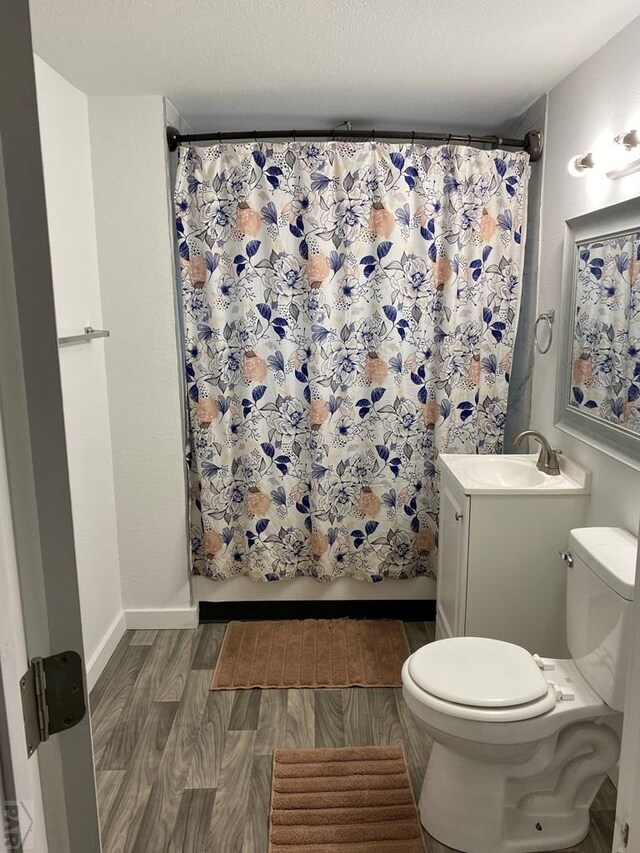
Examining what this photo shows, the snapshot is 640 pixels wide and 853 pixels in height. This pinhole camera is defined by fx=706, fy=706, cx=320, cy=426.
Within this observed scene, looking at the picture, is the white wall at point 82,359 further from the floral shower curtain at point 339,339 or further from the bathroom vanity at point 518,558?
the bathroom vanity at point 518,558

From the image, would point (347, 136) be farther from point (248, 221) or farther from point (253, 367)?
point (253, 367)

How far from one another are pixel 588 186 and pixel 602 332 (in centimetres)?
57

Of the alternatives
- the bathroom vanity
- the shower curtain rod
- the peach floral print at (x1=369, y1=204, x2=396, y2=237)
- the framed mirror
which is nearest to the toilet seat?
the bathroom vanity

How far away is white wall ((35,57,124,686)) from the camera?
2596 mm

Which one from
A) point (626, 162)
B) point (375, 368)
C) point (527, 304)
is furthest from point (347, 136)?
point (626, 162)

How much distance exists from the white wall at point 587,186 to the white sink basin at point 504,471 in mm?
161

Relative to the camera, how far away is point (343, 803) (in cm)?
219

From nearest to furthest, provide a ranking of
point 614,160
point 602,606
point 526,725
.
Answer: point 526,725, point 602,606, point 614,160

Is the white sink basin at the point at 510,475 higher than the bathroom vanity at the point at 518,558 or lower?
higher

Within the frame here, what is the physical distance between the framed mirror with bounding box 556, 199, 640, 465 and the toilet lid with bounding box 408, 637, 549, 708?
0.73 metres

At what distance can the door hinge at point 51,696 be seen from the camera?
80cm

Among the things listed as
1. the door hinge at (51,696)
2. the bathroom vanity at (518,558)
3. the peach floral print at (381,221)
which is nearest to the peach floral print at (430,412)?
the bathroom vanity at (518,558)

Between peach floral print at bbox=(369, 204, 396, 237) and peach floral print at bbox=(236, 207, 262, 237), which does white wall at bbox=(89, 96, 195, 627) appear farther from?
peach floral print at bbox=(369, 204, 396, 237)

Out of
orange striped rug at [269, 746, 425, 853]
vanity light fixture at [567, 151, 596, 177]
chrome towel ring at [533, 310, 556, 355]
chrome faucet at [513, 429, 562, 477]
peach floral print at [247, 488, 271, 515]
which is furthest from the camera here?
peach floral print at [247, 488, 271, 515]
